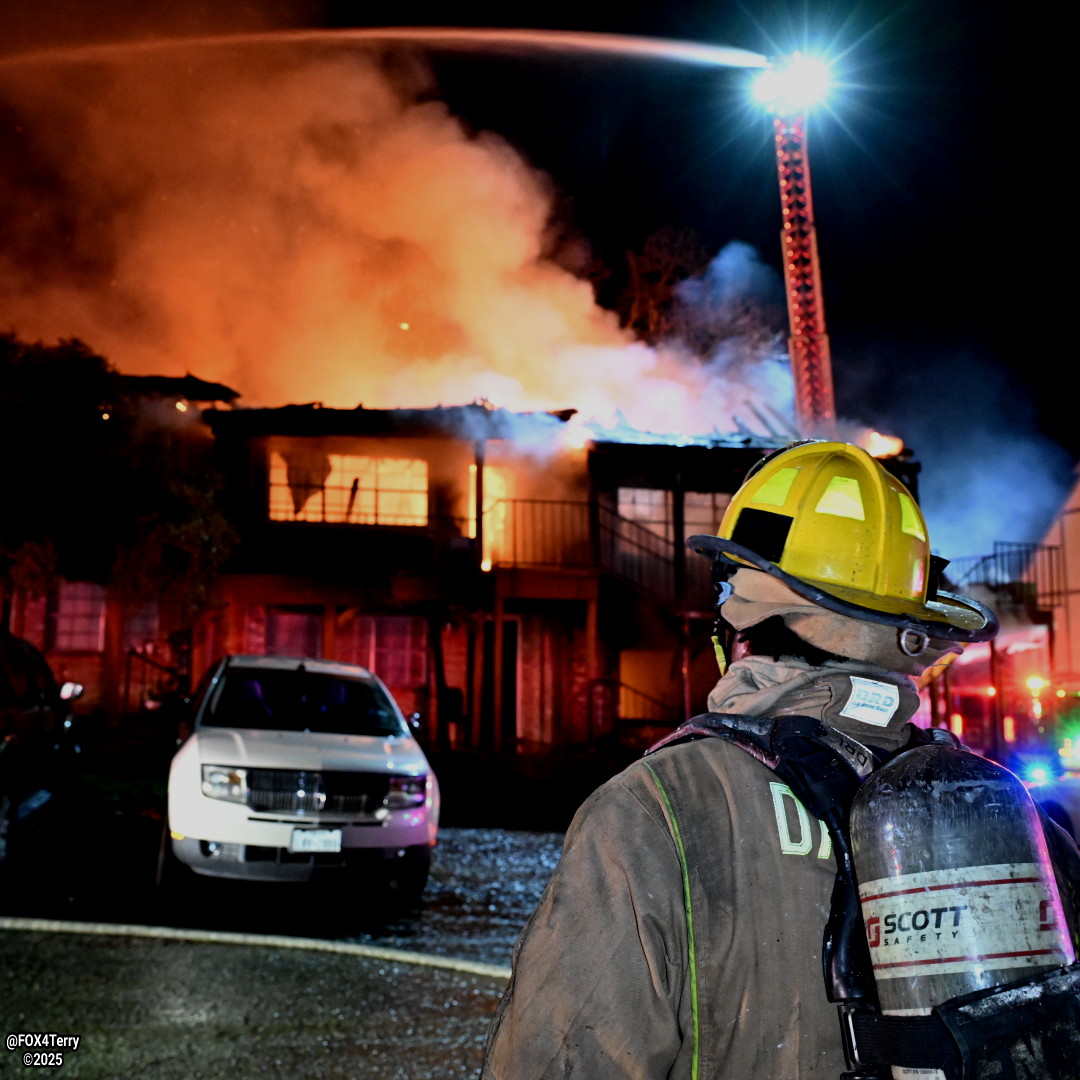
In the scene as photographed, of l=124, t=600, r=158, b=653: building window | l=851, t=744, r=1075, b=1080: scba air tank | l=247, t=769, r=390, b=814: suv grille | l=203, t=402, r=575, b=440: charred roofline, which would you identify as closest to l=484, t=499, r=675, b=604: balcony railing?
l=203, t=402, r=575, b=440: charred roofline

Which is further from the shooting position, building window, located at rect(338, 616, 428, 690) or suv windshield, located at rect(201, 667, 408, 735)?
building window, located at rect(338, 616, 428, 690)

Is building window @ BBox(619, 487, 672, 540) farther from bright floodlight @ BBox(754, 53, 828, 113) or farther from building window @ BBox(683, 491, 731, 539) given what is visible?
bright floodlight @ BBox(754, 53, 828, 113)

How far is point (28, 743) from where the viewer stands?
8.16 m

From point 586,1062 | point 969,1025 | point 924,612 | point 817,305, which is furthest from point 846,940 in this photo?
point 817,305

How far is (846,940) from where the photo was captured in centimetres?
137

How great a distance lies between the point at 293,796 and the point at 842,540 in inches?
246

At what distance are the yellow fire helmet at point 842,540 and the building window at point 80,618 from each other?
20499mm

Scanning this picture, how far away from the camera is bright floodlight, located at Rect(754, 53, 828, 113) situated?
3606 cm

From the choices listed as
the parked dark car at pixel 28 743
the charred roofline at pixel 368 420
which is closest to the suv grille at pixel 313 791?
the parked dark car at pixel 28 743

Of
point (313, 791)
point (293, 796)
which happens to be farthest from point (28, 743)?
point (313, 791)

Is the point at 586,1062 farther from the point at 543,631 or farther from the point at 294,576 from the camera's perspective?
the point at 543,631

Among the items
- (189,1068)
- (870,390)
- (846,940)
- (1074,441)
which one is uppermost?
(870,390)

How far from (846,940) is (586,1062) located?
0.38 m

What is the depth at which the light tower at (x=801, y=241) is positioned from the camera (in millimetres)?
29938
